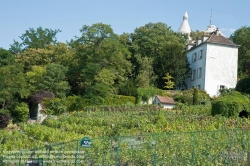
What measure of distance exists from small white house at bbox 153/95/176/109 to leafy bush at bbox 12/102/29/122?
1292 centimetres

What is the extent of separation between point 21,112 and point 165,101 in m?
14.1

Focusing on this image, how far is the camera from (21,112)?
3991cm

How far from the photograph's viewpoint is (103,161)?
12883 mm

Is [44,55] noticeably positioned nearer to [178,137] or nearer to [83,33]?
[83,33]

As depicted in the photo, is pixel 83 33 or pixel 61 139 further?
pixel 83 33

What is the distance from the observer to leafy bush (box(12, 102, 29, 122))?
39.8 m

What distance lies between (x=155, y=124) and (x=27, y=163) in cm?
1306

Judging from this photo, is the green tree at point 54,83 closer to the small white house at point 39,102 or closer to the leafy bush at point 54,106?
the small white house at point 39,102

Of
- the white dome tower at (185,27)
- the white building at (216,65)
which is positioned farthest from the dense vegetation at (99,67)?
the white dome tower at (185,27)

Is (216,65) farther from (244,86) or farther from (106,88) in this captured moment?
(106,88)

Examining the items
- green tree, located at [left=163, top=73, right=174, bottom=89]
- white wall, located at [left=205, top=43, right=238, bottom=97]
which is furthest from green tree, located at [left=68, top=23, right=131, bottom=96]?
white wall, located at [left=205, top=43, right=238, bottom=97]

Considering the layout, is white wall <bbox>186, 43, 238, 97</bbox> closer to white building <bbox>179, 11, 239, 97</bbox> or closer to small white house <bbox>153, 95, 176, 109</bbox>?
white building <bbox>179, 11, 239, 97</bbox>

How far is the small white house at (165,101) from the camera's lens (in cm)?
4162

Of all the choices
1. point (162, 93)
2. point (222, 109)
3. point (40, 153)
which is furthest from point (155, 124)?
point (162, 93)
